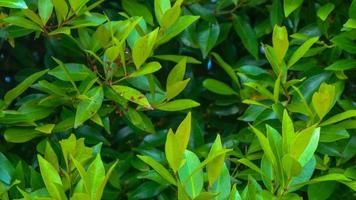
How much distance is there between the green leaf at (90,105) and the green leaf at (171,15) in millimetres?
236

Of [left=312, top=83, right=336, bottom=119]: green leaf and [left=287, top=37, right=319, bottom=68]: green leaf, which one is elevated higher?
[left=287, top=37, right=319, bottom=68]: green leaf

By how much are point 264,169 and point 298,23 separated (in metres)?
0.69

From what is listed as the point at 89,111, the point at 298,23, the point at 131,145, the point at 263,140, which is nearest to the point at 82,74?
the point at 89,111

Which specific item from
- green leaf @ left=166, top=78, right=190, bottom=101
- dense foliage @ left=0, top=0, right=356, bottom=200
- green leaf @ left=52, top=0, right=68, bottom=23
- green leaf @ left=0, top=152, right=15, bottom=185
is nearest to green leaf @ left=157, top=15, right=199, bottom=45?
dense foliage @ left=0, top=0, right=356, bottom=200

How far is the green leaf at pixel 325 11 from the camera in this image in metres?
1.87

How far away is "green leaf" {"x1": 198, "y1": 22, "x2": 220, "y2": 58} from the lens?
2.00 m

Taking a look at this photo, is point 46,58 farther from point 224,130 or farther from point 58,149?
point 224,130

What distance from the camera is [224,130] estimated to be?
2.13 meters

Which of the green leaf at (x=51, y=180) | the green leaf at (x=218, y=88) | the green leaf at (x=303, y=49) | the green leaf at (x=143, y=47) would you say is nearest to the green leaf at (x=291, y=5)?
the green leaf at (x=303, y=49)

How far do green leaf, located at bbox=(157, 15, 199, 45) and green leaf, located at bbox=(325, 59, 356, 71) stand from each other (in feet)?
1.27

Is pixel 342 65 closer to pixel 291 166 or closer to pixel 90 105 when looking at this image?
pixel 291 166

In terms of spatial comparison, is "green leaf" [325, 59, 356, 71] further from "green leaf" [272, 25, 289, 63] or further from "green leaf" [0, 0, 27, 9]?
"green leaf" [0, 0, 27, 9]

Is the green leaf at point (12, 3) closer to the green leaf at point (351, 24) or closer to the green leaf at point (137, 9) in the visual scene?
the green leaf at point (137, 9)

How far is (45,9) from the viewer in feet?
5.53
